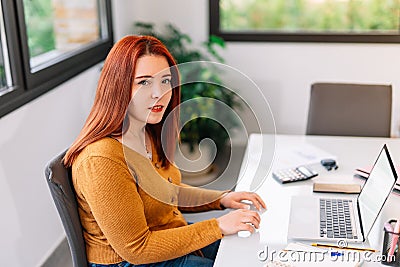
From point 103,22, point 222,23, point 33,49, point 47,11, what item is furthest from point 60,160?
point 222,23

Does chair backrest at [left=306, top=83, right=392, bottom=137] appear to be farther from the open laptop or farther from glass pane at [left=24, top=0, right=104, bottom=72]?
glass pane at [left=24, top=0, right=104, bottom=72]

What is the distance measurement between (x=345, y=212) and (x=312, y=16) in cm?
215

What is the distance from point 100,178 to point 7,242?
89 centimetres

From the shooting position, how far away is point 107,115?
4.89ft

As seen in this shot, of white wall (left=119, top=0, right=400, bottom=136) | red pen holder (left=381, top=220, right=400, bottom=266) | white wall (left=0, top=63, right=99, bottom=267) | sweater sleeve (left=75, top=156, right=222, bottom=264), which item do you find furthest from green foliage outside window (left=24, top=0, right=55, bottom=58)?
red pen holder (left=381, top=220, right=400, bottom=266)

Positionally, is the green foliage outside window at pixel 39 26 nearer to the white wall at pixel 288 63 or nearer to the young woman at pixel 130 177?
the white wall at pixel 288 63

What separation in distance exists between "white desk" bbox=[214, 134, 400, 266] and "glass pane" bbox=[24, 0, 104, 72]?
1.12m

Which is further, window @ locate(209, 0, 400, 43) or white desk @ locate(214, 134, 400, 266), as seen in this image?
window @ locate(209, 0, 400, 43)

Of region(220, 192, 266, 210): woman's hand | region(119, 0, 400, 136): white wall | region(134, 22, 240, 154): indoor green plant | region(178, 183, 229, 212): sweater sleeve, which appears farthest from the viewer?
region(119, 0, 400, 136): white wall

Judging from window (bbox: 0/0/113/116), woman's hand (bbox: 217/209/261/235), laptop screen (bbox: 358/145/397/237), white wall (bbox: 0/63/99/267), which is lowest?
white wall (bbox: 0/63/99/267)

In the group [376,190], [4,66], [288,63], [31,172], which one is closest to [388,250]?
[376,190]

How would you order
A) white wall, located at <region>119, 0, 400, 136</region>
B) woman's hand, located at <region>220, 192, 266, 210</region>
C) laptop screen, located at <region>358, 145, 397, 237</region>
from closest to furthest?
laptop screen, located at <region>358, 145, 397, 237</region>, woman's hand, located at <region>220, 192, 266, 210</region>, white wall, located at <region>119, 0, 400, 136</region>

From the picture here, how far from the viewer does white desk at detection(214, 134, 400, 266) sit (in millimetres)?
1438

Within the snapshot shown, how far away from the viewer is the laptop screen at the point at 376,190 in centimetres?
144
